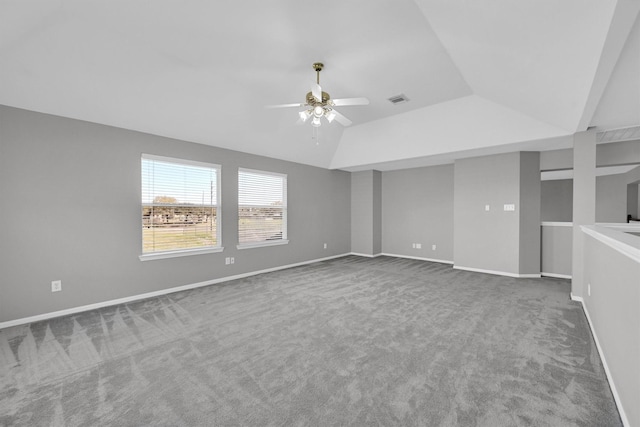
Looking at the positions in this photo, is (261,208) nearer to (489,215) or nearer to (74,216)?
(74,216)

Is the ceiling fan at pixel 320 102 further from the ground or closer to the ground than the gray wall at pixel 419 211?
further from the ground

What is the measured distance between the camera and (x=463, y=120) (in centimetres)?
445

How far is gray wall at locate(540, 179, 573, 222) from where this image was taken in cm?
816

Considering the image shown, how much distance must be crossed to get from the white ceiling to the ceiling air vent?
0.13m

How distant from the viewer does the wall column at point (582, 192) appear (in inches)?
143

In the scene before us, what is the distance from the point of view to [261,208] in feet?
18.1

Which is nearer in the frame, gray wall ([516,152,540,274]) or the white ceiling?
the white ceiling

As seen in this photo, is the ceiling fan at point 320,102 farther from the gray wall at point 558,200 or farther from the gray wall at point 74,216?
the gray wall at point 558,200

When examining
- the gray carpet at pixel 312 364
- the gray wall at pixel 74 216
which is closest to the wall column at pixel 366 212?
the gray carpet at pixel 312 364

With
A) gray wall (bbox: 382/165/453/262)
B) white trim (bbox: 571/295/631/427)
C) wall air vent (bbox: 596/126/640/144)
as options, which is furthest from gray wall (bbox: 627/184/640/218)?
white trim (bbox: 571/295/631/427)

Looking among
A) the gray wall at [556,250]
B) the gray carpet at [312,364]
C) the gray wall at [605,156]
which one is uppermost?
the gray wall at [605,156]

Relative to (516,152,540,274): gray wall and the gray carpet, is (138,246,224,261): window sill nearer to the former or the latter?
the gray carpet

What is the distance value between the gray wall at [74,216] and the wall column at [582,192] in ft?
18.6

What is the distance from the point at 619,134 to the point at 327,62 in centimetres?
455
